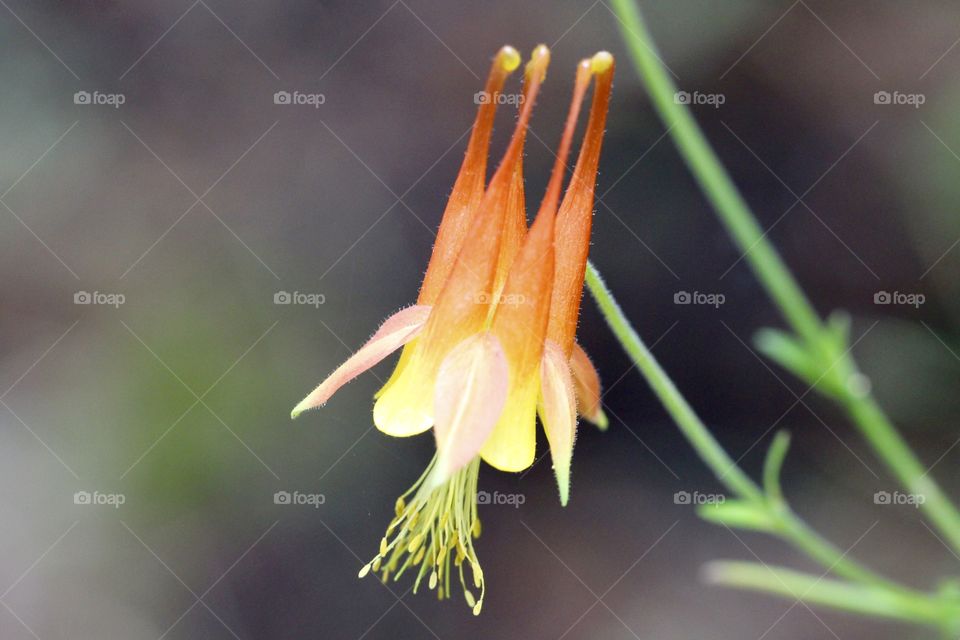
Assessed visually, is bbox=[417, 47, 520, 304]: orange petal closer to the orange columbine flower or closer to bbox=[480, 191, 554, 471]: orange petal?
the orange columbine flower

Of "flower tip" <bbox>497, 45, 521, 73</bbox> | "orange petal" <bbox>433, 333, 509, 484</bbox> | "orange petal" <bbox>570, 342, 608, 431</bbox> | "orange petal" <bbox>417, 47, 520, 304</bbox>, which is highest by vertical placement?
"flower tip" <bbox>497, 45, 521, 73</bbox>

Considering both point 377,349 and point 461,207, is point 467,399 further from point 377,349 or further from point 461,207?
point 461,207

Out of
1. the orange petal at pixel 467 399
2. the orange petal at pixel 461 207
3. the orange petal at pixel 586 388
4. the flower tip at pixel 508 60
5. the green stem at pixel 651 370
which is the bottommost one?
the orange petal at pixel 467 399

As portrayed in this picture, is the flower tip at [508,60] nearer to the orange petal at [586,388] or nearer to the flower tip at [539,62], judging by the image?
the flower tip at [539,62]

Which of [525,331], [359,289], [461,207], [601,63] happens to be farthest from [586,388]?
[359,289]

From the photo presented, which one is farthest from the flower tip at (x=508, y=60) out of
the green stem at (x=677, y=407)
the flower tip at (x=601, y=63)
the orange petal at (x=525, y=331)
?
the green stem at (x=677, y=407)

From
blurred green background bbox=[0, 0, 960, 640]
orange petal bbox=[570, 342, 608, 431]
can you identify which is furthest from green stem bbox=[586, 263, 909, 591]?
blurred green background bbox=[0, 0, 960, 640]
